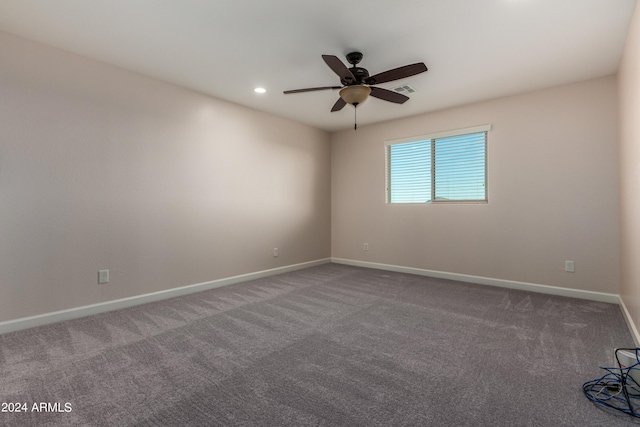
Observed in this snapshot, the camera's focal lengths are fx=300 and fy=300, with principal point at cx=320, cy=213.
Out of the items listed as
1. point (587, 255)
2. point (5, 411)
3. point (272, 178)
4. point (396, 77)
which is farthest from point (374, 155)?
point (5, 411)

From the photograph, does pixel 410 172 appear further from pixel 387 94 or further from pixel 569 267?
pixel 569 267

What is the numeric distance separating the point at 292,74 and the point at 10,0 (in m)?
2.24

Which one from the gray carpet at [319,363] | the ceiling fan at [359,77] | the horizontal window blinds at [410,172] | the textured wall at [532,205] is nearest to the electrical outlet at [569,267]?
the textured wall at [532,205]

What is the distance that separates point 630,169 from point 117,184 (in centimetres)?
477

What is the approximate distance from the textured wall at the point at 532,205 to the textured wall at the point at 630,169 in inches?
12.9

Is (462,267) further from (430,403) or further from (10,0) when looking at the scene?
(10,0)

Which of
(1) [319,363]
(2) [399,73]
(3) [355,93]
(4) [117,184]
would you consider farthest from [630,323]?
(4) [117,184]

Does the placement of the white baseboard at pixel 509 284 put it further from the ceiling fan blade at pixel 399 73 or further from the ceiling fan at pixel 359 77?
the ceiling fan blade at pixel 399 73

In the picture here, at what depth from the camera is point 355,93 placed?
9.25 ft

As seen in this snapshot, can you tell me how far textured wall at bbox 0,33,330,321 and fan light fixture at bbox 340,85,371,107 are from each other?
203 cm

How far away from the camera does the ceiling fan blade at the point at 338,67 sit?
2.36 m

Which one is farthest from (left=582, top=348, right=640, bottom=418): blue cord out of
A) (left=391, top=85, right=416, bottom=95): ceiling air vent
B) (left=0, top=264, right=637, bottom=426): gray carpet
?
(left=391, top=85, right=416, bottom=95): ceiling air vent

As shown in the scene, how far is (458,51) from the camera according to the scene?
283 cm

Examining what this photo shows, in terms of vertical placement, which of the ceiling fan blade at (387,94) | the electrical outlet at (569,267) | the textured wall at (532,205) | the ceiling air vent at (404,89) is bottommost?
the electrical outlet at (569,267)
